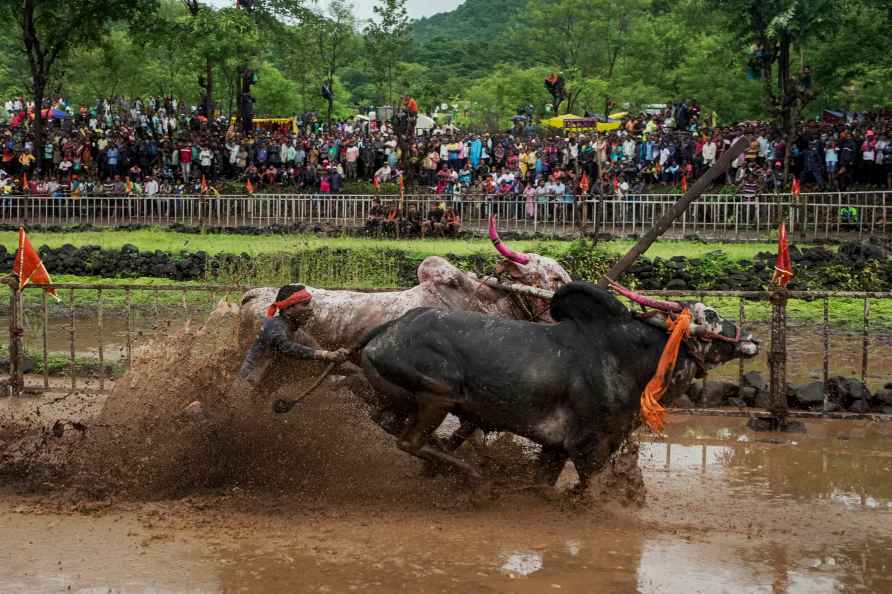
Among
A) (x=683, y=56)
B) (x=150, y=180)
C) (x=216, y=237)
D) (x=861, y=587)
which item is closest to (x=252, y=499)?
(x=861, y=587)

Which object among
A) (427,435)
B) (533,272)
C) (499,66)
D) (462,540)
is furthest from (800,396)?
(499,66)

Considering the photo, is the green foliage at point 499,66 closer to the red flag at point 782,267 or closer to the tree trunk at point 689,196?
the red flag at point 782,267

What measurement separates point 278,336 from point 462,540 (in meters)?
2.20

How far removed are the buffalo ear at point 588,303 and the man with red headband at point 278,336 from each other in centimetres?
188

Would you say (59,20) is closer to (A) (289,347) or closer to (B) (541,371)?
(A) (289,347)

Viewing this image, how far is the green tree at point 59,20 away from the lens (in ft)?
101

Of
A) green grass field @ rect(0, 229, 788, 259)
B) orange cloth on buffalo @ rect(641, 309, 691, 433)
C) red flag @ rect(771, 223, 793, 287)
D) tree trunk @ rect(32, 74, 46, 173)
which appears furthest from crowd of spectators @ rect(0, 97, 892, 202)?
orange cloth on buffalo @ rect(641, 309, 691, 433)

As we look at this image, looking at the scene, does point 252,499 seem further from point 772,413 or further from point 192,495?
point 772,413

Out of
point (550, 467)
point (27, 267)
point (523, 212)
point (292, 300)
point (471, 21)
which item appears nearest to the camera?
point (550, 467)

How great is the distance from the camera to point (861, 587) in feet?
23.3

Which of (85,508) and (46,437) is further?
(46,437)

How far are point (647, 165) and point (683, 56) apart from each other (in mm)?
15952

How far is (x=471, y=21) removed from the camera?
107 metres

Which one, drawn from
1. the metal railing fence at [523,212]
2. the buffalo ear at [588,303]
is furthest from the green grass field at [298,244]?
the buffalo ear at [588,303]
